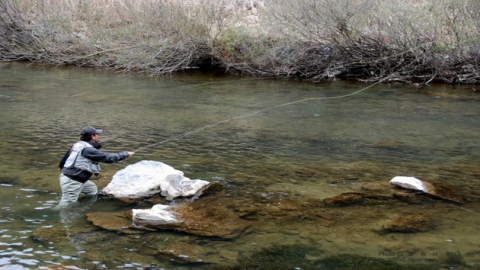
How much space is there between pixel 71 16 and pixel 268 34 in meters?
8.66

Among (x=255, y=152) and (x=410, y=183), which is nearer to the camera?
(x=410, y=183)

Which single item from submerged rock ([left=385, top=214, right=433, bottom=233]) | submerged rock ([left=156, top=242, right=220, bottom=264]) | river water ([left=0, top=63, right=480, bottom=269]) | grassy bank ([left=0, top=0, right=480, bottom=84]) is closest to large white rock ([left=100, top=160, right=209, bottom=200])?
river water ([left=0, top=63, right=480, bottom=269])

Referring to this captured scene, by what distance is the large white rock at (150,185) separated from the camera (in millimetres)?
6793

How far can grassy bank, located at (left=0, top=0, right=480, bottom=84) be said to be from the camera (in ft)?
57.8

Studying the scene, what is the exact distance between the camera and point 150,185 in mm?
6898

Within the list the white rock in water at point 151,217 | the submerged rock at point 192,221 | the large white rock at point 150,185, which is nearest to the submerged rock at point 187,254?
the submerged rock at point 192,221

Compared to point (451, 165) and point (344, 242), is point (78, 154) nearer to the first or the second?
point (344, 242)

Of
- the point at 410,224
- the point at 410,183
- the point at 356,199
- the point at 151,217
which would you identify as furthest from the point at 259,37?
the point at 151,217

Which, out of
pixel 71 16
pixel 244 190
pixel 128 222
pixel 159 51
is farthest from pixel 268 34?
pixel 128 222

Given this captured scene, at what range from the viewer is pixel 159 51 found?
20.0m

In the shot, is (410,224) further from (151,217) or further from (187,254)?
(151,217)

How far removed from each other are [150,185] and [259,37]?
1346 cm

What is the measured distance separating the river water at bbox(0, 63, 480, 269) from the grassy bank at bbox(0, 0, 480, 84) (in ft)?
3.98

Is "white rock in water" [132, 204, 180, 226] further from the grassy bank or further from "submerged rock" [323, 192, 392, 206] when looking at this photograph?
the grassy bank
